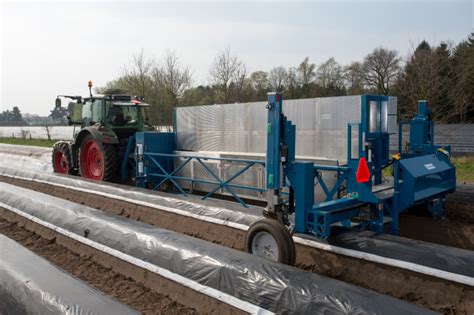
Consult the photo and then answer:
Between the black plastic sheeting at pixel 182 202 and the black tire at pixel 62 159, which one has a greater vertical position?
the black tire at pixel 62 159

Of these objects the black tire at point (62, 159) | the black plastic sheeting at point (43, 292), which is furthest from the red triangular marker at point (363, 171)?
the black tire at point (62, 159)

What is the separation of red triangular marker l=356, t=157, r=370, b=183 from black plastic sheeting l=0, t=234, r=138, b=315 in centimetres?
289

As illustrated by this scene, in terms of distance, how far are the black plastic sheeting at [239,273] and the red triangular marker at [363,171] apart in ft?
4.51

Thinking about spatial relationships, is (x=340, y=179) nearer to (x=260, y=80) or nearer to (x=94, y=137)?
(x=94, y=137)

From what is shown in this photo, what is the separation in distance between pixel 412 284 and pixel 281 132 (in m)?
2.18

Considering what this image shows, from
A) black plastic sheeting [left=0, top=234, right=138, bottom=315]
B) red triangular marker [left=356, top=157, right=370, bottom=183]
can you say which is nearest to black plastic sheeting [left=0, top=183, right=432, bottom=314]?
black plastic sheeting [left=0, top=234, right=138, bottom=315]

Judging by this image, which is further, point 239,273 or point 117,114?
point 117,114

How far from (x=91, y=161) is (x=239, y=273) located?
8522 millimetres

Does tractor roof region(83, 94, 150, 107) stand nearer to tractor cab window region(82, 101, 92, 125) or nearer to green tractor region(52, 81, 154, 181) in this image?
green tractor region(52, 81, 154, 181)

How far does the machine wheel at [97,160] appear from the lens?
34.1 feet

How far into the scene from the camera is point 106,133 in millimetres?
10680

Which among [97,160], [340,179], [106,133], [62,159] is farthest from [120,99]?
[340,179]

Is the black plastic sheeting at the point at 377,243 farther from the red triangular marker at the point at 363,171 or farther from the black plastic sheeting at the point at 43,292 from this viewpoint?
the black plastic sheeting at the point at 43,292

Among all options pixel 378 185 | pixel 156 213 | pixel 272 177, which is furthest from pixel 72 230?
pixel 378 185
